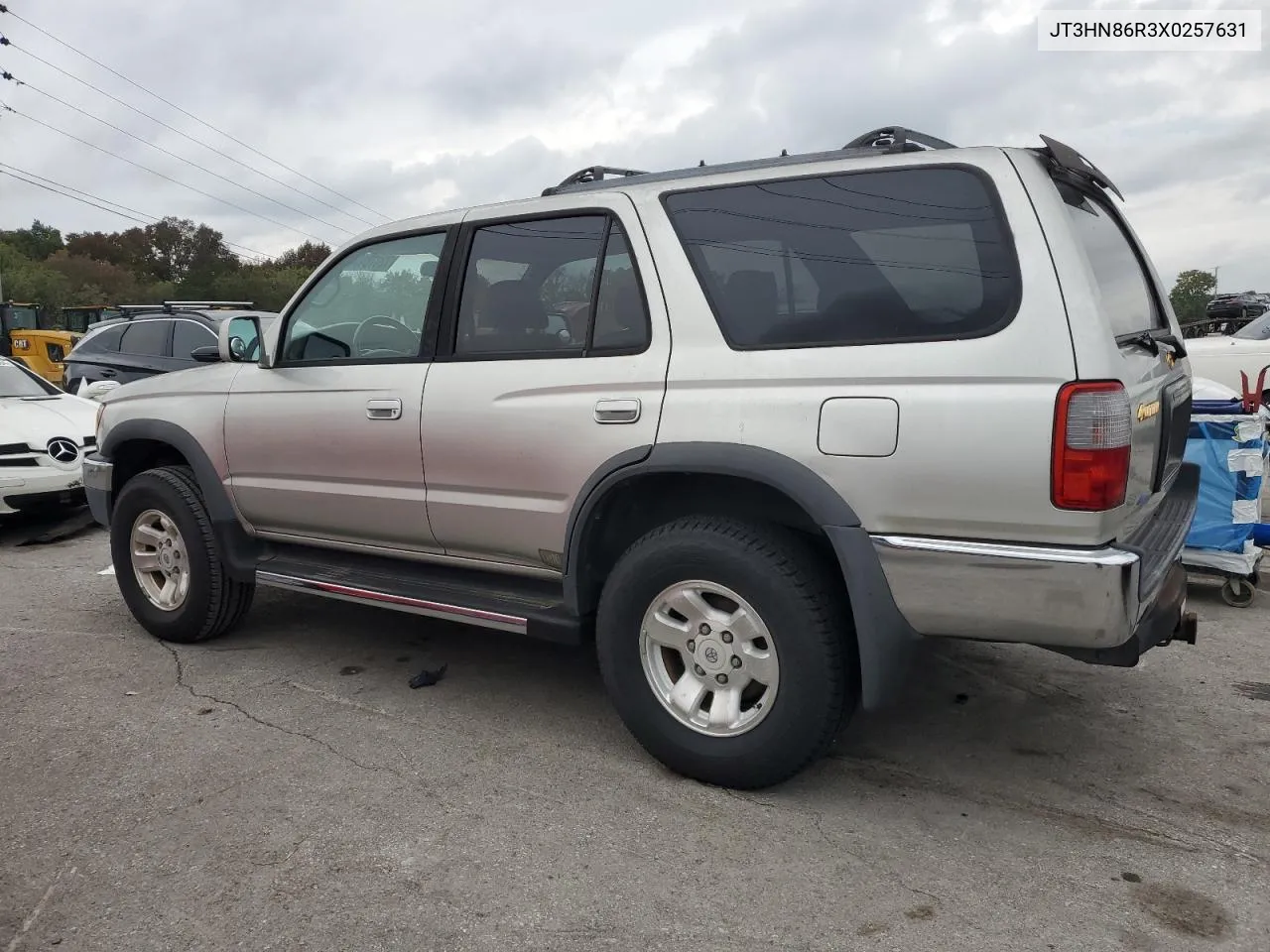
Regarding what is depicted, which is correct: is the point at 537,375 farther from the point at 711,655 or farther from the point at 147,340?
the point at 147,340

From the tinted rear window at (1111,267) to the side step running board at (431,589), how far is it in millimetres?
1928

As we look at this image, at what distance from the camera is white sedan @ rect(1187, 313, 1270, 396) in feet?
31.2

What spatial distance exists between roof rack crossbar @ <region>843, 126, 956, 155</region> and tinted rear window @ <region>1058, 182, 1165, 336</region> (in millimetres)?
425

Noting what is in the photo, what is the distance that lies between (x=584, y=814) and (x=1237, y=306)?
16122 millimetres

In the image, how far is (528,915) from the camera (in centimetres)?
247

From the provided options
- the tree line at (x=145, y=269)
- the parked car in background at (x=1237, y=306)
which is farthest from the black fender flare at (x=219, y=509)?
the tree line at (x=145, y=269)

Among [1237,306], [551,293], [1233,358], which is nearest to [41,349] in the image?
[551,293]

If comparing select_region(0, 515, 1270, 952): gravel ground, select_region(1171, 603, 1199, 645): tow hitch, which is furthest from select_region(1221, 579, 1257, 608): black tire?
select_region(1171, 603, 1199, 645): tow hitch

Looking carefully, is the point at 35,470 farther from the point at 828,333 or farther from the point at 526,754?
the point at 828,333

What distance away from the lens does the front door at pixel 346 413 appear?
3775 millimetres

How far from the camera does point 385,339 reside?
3936 mm

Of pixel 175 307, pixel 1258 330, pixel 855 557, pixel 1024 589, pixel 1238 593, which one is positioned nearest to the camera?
pixel 1024 589

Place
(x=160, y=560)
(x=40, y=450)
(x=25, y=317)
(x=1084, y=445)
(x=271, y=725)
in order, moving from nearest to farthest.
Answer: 1. (x=1084, y=445)
2. (x=271, y=725)
3. (x=160, y=560)
4. (x=40, y=450)
5. (x=25, y=317)

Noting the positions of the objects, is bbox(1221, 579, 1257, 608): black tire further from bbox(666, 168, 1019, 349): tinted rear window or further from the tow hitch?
bbox(666, 168, 1019, 349): tinted rear window
